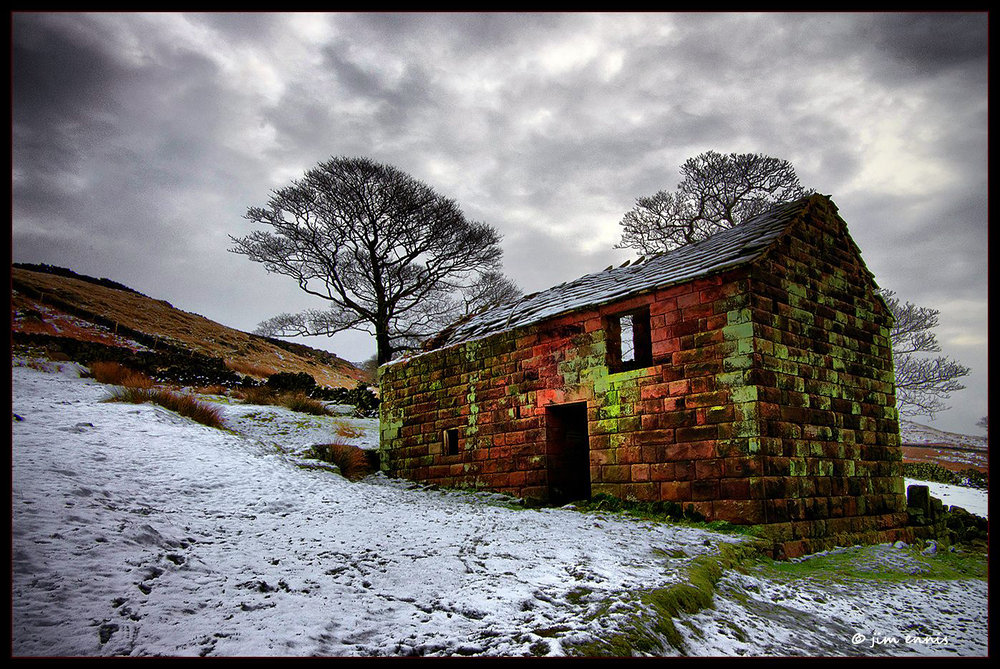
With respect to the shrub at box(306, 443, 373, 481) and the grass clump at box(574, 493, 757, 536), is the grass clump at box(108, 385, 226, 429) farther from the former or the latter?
the grass clump at box(574, 493, 757, 536)

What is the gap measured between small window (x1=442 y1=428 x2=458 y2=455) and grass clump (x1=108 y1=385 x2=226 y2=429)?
12.7ft

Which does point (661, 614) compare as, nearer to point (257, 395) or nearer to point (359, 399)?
point (257, 395)

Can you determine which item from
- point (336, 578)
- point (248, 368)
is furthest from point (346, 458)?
point (248, 368)

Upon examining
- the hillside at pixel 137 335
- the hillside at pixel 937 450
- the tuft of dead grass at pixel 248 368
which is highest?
the hillside at pixel 137 335

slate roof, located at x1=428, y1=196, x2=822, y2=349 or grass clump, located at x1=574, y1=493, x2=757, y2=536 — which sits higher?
slate roof, located at x1=428, y1=196, x2=822, y2=349

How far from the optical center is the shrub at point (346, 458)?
31.6 feet

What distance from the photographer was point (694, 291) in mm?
6512

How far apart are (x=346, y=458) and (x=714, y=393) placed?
675 cm

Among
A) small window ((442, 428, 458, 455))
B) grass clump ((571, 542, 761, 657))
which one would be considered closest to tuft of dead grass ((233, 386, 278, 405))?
small window ((442, 428, 458, 455))

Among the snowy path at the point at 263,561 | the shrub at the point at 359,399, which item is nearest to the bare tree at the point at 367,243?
the shrub at the point at 359,399

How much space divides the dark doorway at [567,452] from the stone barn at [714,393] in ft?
0.10

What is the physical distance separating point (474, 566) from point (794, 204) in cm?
676

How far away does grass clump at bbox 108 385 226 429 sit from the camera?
29.2ft

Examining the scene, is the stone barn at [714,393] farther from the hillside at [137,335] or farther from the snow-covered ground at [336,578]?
the hillside at [137,335]
